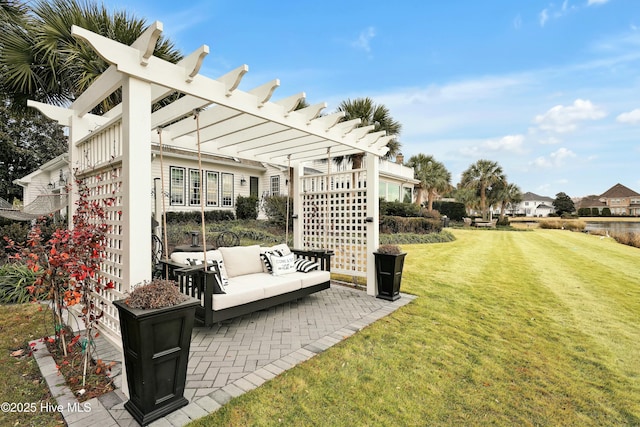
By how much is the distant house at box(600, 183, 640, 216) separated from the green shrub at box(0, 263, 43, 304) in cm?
6071

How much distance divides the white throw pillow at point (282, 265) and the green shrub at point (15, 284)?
3.91m

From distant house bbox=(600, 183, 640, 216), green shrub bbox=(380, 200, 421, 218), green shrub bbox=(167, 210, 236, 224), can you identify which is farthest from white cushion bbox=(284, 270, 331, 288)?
distant house bbox=(600, 183, 640, 216)

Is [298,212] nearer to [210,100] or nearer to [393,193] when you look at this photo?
[210,100]

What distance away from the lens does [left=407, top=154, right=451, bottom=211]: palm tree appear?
2451 cm

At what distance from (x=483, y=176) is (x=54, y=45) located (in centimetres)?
2949

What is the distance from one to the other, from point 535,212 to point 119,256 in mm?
75349

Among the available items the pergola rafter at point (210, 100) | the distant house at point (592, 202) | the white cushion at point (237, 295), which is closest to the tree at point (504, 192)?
the pergola rafter at point (210, 100)

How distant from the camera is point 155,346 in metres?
2.10

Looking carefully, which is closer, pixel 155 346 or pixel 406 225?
pixel 155 346

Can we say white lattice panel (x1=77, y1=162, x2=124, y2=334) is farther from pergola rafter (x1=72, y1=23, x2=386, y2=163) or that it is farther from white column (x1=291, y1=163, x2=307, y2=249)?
white column (x1=291, y1=163, x2=307, y2=249)

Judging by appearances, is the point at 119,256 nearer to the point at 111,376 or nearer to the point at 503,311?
the point at 111,376

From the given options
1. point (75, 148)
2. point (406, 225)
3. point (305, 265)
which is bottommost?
point (305, 265)

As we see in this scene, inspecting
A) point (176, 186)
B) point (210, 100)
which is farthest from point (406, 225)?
point (210, 100)

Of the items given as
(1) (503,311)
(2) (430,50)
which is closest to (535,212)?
(2) (430,50)
